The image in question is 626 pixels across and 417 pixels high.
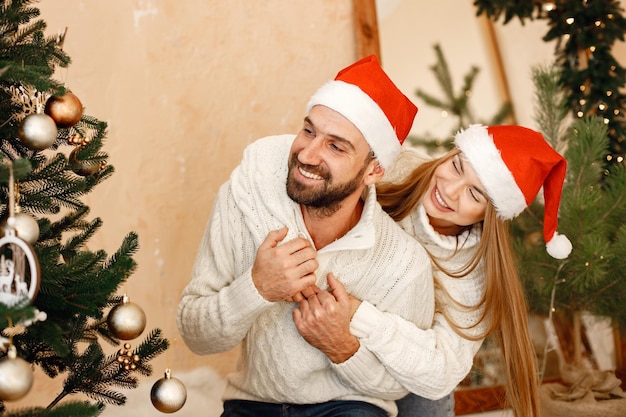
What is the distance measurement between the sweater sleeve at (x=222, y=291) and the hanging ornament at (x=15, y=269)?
68 centimetres

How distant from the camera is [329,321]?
1820 millimetres

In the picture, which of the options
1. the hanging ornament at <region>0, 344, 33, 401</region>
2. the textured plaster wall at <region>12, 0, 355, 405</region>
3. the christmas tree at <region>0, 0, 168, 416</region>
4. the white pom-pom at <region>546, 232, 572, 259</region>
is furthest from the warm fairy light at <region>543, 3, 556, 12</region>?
the hanging ornament at <region>0, 344, 33, 401</region>

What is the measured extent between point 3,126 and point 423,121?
2.12 m

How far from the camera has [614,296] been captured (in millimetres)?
2715

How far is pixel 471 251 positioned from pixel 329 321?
1.75 feet

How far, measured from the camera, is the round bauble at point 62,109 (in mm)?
1364

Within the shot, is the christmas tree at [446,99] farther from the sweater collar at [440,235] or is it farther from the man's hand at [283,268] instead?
the man's hand at [283,268]

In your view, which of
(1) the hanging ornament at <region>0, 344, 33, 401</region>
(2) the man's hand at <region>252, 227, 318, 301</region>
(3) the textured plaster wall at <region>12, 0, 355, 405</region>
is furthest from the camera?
(3) the textured plaster wall at <region>12, 0, 355, 405</region>

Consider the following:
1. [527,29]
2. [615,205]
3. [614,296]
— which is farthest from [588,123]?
[527,29]

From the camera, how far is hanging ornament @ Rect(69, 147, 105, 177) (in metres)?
1.43

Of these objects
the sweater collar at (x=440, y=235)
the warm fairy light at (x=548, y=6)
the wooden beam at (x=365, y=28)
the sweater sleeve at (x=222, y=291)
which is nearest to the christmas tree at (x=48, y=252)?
the sweater sleeve at (x=222, y=291)

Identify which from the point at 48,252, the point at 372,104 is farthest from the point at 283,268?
the point at 48,252

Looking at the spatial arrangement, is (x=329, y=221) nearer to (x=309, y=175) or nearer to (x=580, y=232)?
(x=309, y=175)

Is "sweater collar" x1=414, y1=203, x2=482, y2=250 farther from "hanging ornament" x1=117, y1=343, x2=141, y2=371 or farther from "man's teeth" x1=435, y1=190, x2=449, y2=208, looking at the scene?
"hanging ornament" x1=117, y1=343, x2=141, y2=371
